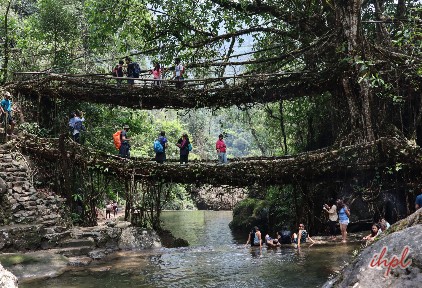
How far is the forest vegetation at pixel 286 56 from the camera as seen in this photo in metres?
13.8

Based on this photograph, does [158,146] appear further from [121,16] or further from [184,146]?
[121,16]

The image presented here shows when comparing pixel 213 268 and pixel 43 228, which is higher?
pixel 43 228

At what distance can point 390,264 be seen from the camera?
13.7ft

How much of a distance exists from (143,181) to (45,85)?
5676 mm

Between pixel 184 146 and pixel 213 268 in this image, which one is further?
pixel 184 146

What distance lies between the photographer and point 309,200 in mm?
16078

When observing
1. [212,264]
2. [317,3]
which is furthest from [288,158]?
[317,3]

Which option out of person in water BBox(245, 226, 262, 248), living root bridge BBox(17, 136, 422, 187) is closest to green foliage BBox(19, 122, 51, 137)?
living root bridge BBox(17, 136, 422, 187)

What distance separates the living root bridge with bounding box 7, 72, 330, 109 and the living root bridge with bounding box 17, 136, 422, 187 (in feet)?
7.72

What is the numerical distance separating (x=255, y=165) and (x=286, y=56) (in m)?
4.28

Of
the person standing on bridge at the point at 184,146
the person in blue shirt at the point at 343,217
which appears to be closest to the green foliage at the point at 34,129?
the person standing on bridge at the point at 184,146

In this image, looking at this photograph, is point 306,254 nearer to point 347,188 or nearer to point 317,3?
point 347,188

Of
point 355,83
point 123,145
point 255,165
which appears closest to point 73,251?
point 123,145

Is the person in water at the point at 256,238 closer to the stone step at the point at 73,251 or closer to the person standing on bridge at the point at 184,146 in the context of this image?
the person standing on bridge at the point at 184,146
